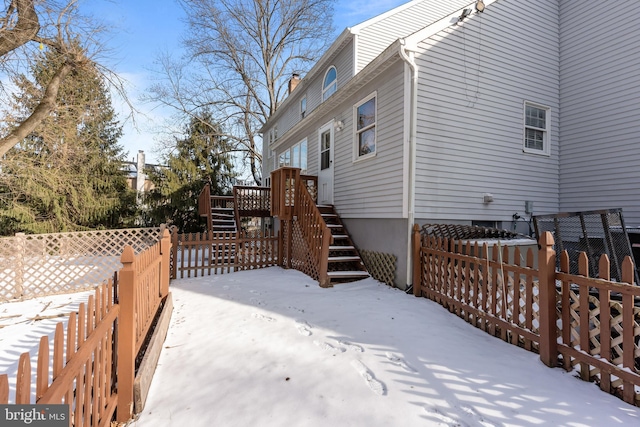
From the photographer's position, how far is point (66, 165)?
12266 millimetres

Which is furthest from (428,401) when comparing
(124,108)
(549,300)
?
(124,108)

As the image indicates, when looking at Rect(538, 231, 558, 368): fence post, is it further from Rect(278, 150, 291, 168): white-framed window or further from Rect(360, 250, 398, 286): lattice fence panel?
Rect(278, 150, 291, 168): white-framed window

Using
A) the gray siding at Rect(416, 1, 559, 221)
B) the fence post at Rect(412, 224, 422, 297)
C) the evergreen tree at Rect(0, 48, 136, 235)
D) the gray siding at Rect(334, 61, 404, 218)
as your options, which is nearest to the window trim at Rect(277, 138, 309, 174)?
the gray siding at Rect(334, 61, 404, 218)

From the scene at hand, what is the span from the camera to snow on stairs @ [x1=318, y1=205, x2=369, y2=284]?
7177 mm

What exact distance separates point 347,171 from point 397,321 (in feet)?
16.6

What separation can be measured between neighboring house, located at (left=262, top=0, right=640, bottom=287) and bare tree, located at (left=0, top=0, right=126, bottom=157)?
682cm

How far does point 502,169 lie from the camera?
7.65 meters

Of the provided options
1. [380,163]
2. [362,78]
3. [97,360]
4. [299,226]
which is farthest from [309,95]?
[97,360]


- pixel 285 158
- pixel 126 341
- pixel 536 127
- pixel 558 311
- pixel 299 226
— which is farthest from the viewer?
pixel 285 158

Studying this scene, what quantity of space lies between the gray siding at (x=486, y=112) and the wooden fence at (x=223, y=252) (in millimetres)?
A: 4500

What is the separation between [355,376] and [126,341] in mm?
1959

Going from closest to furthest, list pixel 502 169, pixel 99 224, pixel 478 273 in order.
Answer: pixel 478 273 < pixel 502 169 < pixel 99 224

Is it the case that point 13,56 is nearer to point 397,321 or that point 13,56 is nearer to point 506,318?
point 397,321

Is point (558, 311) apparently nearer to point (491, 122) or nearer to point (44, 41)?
point (491, 122)
